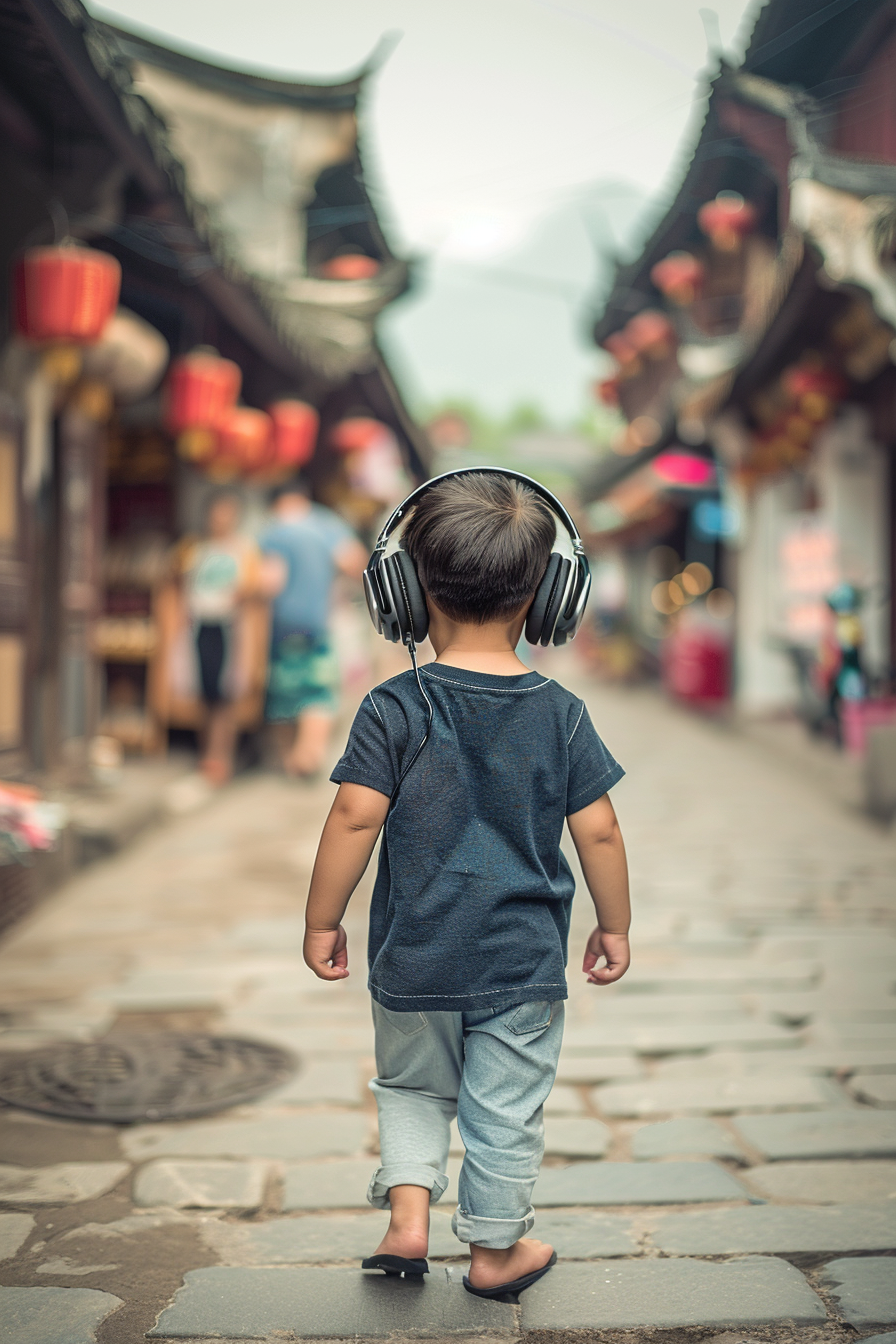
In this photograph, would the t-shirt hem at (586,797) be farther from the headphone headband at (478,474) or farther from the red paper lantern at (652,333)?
the red paper lantern at (652,333)

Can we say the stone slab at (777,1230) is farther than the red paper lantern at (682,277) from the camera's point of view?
No

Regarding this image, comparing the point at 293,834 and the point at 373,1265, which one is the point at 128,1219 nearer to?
the point at 373,1265

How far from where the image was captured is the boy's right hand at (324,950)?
6.97ft

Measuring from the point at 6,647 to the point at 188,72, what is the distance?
30.9ft

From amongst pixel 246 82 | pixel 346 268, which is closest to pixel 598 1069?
pixel 246 82

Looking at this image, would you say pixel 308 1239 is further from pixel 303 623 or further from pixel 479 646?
pixel 303 623

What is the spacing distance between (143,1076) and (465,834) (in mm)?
1582

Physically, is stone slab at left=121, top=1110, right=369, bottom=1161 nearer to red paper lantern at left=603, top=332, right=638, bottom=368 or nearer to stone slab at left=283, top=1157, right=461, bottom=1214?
stone slab at left=283, top=1157, right=461, bottom=1214

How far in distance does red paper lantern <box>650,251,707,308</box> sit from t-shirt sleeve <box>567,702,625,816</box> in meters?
18.2

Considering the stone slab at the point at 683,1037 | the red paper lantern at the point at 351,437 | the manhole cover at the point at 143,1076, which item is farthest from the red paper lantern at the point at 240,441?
the stone slab at the point at 683,1037

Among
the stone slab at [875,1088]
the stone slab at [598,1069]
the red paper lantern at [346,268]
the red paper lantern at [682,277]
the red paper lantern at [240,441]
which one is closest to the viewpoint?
the stone slab at [875,1088]

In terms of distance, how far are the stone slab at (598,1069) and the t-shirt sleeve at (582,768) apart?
1372mm

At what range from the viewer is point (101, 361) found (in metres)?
6.34

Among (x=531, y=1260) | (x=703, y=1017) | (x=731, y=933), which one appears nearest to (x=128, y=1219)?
(x=531, y=1260)
